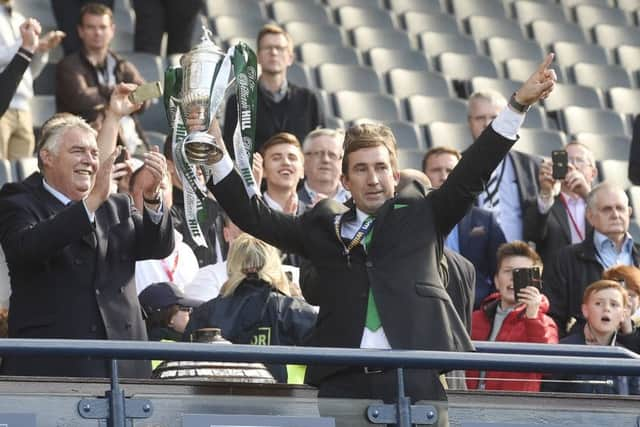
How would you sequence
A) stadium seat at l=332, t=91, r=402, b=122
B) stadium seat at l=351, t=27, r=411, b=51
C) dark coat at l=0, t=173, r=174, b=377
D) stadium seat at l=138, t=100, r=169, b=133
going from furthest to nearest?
stadium seat at l=351, t=27, r=411, b=51
stadium seat at l=332, t=91, r=402, b=122
stadium seat at l=138, t=100, r=169, b=133
dark coat at l=0, t=173, r=174, b=377

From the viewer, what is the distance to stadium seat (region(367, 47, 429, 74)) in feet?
46.6

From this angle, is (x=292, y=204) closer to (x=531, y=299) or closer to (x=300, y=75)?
(x=531, y=299)

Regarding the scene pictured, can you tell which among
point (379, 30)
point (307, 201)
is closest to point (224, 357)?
point (307, 201)

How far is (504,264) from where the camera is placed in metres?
8.57

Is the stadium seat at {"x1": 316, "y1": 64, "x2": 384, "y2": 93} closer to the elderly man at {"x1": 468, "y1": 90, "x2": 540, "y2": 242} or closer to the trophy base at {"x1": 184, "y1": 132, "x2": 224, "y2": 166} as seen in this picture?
the elderly man at {"x1": 468, "y1": 90, "x2": 540, "y2": 242}

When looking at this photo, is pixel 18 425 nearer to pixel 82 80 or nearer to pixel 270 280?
pixel 270 280

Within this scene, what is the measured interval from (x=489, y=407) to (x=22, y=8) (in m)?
7.67

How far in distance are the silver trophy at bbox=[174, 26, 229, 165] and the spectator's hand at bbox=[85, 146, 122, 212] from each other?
0.40 metres

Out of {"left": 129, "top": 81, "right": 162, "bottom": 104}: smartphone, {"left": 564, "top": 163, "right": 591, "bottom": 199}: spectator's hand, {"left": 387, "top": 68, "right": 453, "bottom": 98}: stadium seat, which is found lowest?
{"left": 564, "top": 163, "right": 591, "bottom": 199}: spectator's hand

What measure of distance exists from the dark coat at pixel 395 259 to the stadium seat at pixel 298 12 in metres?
8.20

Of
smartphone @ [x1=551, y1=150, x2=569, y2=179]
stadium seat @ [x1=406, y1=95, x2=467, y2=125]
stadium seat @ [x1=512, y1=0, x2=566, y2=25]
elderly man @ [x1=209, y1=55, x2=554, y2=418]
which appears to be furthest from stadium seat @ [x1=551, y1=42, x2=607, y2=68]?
elderly man @ [x1=209, y1=55, x2=554, y2=418]

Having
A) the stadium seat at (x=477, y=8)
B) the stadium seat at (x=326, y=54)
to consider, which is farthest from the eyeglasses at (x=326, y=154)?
the stadium seat at (x=477, y=8)

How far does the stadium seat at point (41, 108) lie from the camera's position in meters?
11.2

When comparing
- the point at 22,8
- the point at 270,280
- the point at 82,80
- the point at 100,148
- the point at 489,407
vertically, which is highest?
the point at 22,8
